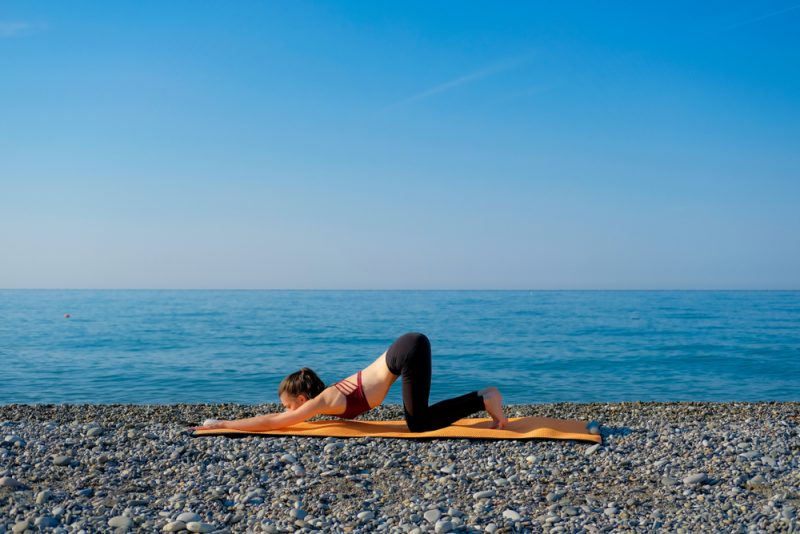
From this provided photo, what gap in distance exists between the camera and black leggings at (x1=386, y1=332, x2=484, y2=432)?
6176mm

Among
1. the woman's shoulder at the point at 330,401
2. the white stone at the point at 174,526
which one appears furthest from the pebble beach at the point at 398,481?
the woman's shoulder at the point at 330,401

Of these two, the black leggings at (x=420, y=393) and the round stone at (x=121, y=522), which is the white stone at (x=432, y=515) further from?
the black leggings at (x=420, y=393)

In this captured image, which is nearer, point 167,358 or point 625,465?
point 625,465

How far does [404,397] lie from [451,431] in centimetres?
55

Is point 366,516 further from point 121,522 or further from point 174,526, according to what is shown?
point 121,522

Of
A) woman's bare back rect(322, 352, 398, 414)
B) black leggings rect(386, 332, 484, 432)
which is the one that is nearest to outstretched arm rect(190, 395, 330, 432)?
woman's bare back rect(322, 352, 398, 414)

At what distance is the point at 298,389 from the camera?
6.37 m

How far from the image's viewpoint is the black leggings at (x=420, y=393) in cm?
618

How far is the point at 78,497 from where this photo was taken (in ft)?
14.5

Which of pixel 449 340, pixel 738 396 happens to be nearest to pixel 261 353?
pixel 449 340

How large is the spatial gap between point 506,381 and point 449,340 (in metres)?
10.1

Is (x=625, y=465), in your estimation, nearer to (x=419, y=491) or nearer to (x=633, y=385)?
(x=419, y=491)

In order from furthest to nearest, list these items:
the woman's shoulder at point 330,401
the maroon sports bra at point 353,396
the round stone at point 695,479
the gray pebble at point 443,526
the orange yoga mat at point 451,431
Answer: the maroon sports bra at point 353,396 < the woman's shoulder at point 330,401 < the orange yoga mat at point 451,431 < the round stone at point 695,479 < the gray pebble at point 443,526

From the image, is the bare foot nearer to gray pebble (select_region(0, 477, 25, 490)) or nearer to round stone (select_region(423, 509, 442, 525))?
round stone (select_region(423, 509, 442, 525))
